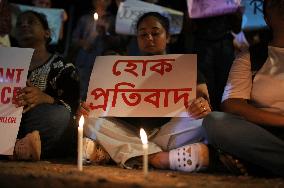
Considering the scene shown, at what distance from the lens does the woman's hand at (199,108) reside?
132 inches

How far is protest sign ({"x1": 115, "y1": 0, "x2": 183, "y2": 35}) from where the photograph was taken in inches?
209

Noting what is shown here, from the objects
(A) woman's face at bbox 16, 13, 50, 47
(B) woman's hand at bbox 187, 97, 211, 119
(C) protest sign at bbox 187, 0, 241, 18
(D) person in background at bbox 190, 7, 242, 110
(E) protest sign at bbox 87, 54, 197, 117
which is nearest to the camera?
(B) woman's hand at bbox 187, 97, 211, 119

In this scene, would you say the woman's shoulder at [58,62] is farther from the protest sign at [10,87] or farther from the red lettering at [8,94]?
the red lettering at [8,94]

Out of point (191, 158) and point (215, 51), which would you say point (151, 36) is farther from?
point (191, 158)

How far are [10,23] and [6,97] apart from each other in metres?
2.17

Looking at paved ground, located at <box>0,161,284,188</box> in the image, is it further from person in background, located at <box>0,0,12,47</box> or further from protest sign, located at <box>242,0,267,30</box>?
person in background, located at <box>0,0,12,47</box>

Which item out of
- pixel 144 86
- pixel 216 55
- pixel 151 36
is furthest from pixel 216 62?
pixel 144 86

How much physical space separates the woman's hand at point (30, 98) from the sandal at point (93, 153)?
21.7 inches

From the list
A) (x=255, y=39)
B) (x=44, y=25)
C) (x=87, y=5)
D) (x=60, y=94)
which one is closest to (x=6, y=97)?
(x=60, y=94)

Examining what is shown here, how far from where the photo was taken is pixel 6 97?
367 cm

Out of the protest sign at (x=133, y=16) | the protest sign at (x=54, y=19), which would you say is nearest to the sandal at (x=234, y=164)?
the protest sign at (x=133, y=16)

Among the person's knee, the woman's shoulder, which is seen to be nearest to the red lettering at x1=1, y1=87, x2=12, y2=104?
the woman's shoulder

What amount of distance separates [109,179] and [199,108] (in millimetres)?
1057

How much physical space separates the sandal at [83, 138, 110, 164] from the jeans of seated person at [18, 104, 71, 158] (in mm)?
370
